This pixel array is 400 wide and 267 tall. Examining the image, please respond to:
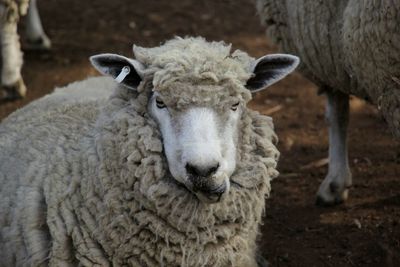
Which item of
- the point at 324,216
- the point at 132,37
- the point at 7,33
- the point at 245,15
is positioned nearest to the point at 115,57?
the point at 324,216

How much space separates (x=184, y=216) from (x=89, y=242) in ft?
1.46

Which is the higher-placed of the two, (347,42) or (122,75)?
(122,75)

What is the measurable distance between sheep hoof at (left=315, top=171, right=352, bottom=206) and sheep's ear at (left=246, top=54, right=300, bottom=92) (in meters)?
1.80

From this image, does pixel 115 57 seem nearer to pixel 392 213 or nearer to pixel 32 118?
pixel 32 118

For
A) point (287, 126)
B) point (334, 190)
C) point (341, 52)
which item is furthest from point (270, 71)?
point (287, 126)

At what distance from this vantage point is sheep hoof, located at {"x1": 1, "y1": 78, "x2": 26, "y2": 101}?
22.5 feet

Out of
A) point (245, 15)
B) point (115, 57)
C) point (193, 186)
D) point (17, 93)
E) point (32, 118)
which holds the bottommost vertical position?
point (245, 15)

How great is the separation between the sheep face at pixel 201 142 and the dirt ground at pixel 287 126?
4.58ft

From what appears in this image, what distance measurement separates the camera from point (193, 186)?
3.22 meters

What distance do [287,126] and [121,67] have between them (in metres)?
3.19

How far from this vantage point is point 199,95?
3314mm

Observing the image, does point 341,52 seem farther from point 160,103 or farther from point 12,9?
point 12,9

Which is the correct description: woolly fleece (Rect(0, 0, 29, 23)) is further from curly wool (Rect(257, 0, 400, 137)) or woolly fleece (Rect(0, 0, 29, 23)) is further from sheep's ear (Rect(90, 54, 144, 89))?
sheep's ear (Rect(90, 54, 144, 89))

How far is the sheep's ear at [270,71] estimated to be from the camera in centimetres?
362
